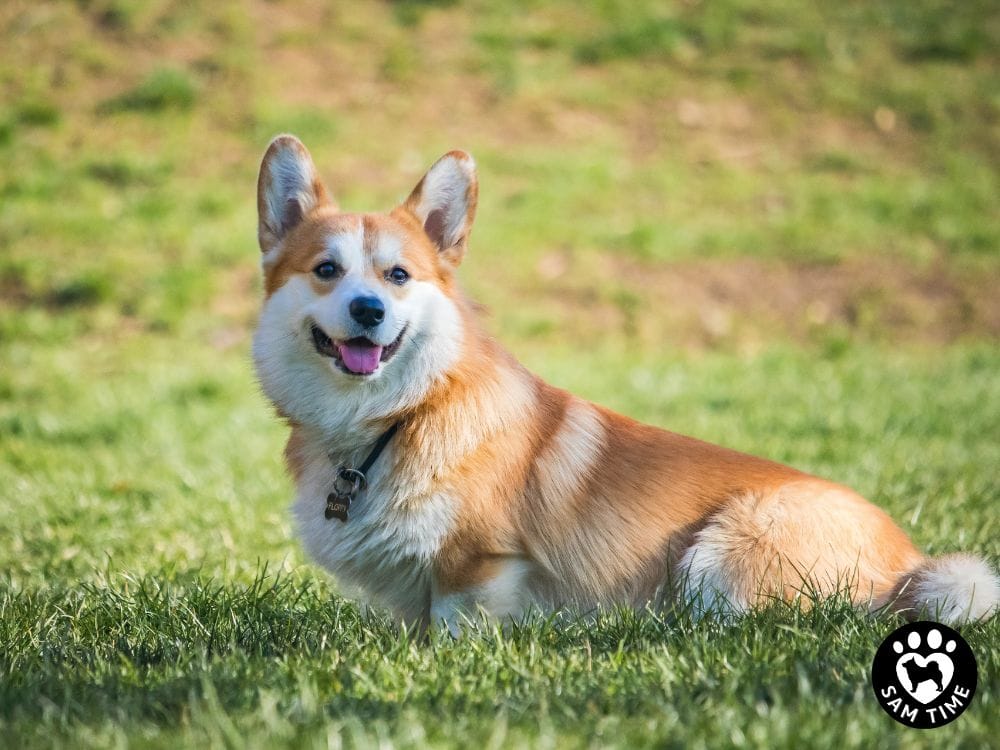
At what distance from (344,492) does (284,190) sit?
115 cm

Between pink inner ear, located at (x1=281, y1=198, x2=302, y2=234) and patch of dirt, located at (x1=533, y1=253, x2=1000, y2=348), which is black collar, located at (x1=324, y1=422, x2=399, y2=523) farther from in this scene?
patch of dirt, located at (x1=533, y1=253, x2=1000, y2=348)

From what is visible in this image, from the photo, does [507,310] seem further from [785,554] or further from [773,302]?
[785,554]

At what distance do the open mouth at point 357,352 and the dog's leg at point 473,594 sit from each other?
Result: 2.27 ft

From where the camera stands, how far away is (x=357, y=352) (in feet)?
10.6

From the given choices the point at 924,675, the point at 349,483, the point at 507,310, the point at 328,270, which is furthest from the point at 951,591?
the point at 507,310

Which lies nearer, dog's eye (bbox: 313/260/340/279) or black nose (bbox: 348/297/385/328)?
black nose (bbox: 348/297/385/328)

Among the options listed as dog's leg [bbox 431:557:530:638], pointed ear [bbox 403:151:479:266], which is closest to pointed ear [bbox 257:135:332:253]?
pointed ear [bbox 403:151:479:266]

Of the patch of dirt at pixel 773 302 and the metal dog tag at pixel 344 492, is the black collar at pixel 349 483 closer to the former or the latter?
the metal dog tag at pixel 344 492

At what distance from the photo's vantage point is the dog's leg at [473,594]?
10.1 ft

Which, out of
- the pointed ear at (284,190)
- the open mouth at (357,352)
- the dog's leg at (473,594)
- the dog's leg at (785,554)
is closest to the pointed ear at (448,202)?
the pointed ear at (284,190)

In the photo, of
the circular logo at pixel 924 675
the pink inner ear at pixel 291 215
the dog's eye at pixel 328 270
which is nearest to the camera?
the circular logo at pixel 924 675

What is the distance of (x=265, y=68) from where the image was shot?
11.5 m

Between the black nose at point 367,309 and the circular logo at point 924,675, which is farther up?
the black nose at point 367,309

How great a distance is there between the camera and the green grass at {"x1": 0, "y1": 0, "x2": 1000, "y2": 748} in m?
2.57
